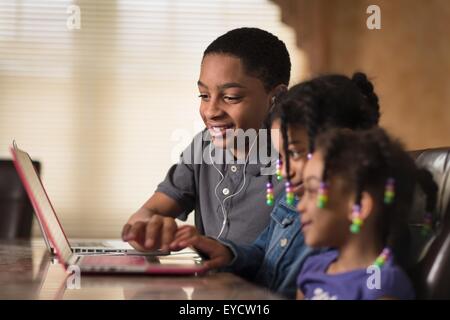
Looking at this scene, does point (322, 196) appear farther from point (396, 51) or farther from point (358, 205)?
point (396, 51)

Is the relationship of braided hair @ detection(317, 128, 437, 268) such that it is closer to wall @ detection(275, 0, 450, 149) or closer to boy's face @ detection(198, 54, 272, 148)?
boy's face @ detection(198, 54, 272, 148)

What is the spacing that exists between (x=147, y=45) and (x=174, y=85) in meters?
0.25

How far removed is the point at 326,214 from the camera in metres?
0.92

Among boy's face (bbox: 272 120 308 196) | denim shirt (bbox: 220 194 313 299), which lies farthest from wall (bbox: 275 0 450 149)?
boy's face (bbox: 272 120 308 196)

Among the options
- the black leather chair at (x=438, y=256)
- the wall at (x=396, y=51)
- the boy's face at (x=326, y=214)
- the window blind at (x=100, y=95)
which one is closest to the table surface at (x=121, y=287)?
the boy's face at (x=326, y=214)

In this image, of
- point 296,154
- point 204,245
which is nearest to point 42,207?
point 204,245

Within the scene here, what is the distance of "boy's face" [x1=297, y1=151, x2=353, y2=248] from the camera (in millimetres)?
921

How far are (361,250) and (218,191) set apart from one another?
1.98 ft

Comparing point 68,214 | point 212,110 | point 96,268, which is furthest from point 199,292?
point 68,214

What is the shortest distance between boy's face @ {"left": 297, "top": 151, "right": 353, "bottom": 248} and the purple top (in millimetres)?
58

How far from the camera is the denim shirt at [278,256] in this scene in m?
1.13

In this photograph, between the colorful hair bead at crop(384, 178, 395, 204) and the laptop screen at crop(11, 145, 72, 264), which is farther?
the laptop screen at crop(11, 145, 72, 264)

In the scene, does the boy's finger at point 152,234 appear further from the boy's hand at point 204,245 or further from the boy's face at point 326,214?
the boy's face at point 326,214
